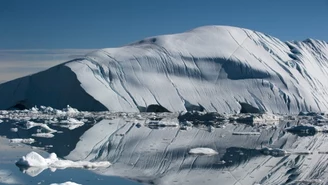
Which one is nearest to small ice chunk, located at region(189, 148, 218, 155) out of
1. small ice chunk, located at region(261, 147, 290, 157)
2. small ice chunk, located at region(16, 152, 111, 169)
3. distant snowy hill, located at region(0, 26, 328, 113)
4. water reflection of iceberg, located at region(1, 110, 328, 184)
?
water reflection of iceberg, located at region(1, 110, 328, 184)

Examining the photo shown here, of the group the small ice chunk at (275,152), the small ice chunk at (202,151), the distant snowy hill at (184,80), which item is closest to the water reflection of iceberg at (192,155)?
the small ice chunk at (275,152)

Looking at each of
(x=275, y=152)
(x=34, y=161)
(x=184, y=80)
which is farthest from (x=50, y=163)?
(x=184, y=80)

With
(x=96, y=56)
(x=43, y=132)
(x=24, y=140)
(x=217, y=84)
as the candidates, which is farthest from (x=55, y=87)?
(x=24, y=140)

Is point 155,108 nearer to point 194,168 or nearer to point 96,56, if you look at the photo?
point 96,56

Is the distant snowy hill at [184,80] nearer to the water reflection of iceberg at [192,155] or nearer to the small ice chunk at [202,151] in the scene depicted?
the water reflection of iceberg at [192,155]

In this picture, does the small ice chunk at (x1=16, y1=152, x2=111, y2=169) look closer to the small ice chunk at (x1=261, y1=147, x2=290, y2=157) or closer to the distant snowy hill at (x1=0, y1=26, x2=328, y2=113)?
the small ice chunk at (x1=261, y1=147, x2=290, y2=157)

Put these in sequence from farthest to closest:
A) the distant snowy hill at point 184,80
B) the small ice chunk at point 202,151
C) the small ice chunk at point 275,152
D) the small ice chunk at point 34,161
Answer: the distant snowy hill at point 184,80 < the small ice chunk at point 275,152 < the small ice chunk at point 202,151 < the small ice chunk at point 34,161

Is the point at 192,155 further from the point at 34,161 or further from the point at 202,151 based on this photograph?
the point at 34,161

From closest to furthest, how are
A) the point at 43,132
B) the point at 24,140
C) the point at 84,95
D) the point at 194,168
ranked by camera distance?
1. the point at 194,168
2. the point at 24,140
3. the point at 43,132
4. the point at 84,95
